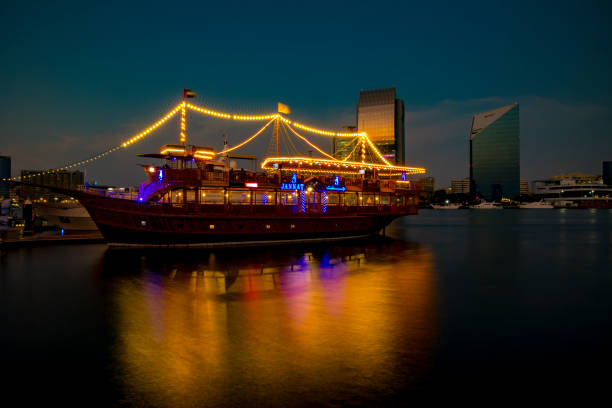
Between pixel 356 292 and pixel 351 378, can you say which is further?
pixel 356 292

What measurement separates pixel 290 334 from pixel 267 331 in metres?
0.72

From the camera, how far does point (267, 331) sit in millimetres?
11125

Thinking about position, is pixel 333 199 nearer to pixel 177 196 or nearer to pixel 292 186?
pixel 292 186

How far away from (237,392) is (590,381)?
783 centimetres

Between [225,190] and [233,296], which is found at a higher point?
[225,190]

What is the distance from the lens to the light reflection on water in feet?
25.7

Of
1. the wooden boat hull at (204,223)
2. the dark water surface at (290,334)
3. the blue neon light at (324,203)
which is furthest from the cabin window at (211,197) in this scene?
the blue neon light at (324,203)

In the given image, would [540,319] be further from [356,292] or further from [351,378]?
[351,378]

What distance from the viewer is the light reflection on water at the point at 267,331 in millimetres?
7840

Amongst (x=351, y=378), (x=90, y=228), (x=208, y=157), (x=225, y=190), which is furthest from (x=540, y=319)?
(x=90, y=228)

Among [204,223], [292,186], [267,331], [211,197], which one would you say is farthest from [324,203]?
[267,331]

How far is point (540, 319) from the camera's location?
1321 cm

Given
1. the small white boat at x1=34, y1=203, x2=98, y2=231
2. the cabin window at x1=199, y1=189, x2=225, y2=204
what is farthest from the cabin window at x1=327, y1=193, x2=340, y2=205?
the small white boat at x1=34, y1=203, x2=98, y2=231

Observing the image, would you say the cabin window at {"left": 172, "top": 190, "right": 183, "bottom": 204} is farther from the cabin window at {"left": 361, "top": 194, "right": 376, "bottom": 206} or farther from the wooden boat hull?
the cabin window at {"left": 361, "top": 194, "right": 376, "bottom": 206}
